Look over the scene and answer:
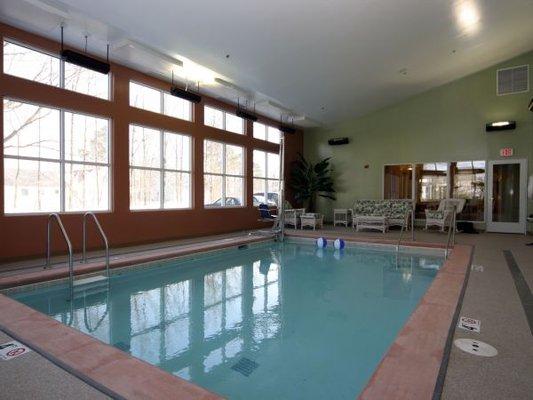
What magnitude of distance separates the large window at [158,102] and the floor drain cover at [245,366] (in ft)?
18.7

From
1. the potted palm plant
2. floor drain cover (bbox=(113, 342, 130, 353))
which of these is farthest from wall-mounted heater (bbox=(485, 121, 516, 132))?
floor drain cover (bbox=(113, 342, 130, 353))

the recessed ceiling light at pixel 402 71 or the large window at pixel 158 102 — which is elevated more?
the recessed ceiling light at pixel 402 71

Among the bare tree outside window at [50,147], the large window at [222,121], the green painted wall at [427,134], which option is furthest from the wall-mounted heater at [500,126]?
the bare tree outside window at [50,147]

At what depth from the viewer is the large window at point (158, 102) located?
22.0 feet

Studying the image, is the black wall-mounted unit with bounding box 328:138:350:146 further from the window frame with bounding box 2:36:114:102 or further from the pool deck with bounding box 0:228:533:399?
the pool deck with bounding box 0:228:533:399

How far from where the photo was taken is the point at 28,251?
510 centimetres

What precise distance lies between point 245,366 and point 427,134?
9.65 meters

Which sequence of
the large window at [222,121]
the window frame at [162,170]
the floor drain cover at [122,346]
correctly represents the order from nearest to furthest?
the floor drain cover at [122,346], the window frame at [162,170], the large window at [222,121]

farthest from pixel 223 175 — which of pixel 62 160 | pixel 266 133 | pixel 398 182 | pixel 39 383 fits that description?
pixel 39 383

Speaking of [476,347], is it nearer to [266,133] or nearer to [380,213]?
[380,213]

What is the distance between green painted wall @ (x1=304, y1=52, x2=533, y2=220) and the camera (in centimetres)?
884

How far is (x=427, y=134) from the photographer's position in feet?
32.7

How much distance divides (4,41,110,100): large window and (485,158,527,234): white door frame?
9.71 meters

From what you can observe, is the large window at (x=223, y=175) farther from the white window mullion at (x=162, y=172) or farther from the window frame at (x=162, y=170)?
the white window mullion at (x=162, y=172)
